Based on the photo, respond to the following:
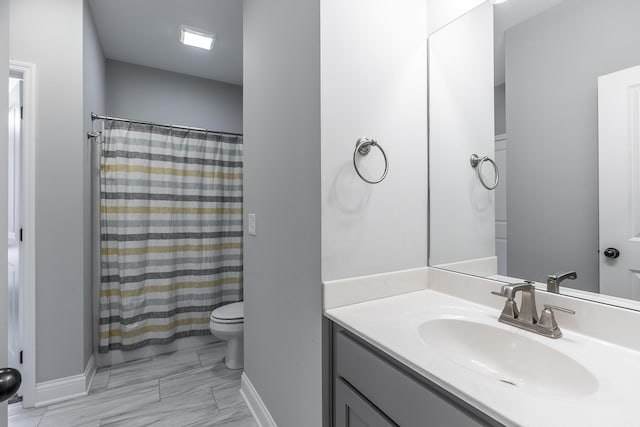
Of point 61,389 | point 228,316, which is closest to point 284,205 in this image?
point 228,316

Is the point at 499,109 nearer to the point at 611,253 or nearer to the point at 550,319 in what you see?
the point at 611,253

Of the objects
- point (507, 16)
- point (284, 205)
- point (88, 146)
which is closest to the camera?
point (507, 16)

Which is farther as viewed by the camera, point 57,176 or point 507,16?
point 57,176

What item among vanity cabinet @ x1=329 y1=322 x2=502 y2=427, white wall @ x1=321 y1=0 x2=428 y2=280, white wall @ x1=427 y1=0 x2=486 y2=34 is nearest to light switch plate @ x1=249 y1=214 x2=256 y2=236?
white wall @ x1=321 y1=0 x2=428 y2=280

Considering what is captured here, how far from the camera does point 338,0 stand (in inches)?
45.3

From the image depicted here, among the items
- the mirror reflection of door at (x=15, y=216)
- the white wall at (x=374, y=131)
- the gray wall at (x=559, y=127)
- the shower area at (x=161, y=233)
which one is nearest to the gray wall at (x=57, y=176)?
the mirror reflection of door at (x=15, y=216)

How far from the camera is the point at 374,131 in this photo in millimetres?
1242

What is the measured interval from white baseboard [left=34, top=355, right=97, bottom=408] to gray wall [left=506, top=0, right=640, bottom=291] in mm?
2548

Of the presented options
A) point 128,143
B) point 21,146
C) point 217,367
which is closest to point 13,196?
point 21,146

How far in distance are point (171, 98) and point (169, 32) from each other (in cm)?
74

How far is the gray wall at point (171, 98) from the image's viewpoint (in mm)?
2801

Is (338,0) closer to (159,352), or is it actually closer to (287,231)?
(287,231)

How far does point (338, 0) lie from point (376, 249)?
95cm

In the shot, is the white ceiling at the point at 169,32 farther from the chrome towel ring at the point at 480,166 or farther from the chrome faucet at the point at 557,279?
the chrome faucet at the point at 557,279
